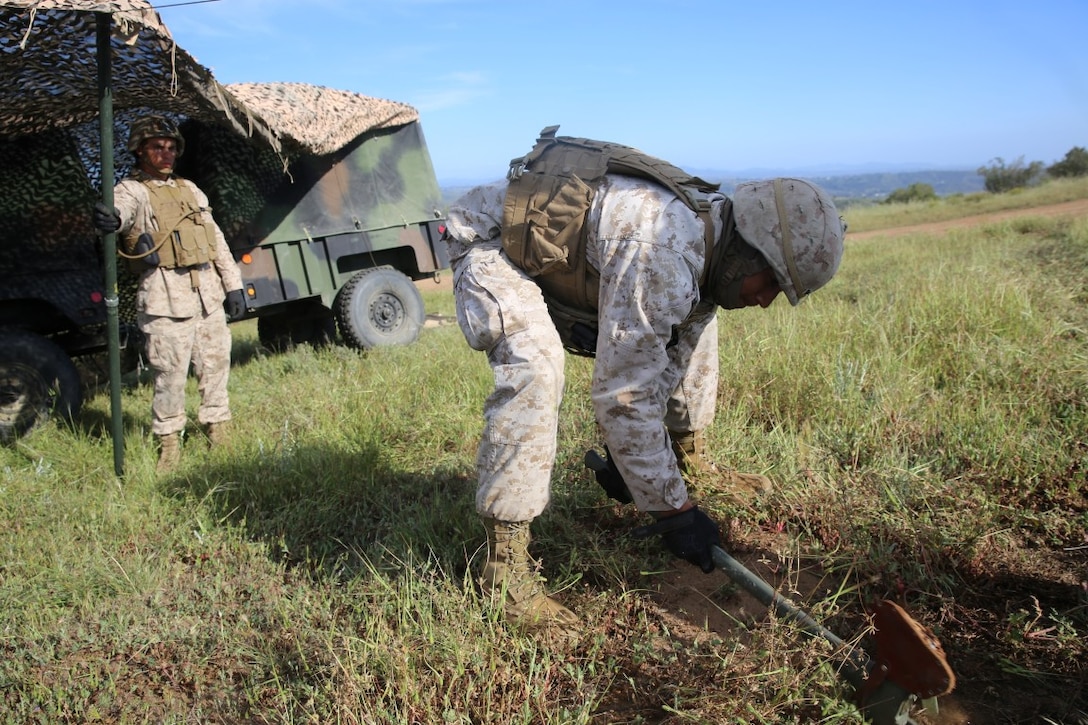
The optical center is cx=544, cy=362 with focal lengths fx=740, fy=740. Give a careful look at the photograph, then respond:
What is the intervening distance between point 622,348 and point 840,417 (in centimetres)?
168

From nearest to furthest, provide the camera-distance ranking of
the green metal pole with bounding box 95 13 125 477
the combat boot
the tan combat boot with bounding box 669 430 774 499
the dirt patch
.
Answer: the tan combat boot with bounding box 669 430 774 499 → the green metal pole with bounding box 95 13 125 477 → the combat boot → the dirt patch

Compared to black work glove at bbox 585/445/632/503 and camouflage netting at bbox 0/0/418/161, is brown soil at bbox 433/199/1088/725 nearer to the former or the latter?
black work glove at bbox 585/445/632/503

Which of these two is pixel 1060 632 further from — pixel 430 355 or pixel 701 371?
pixel 430 355

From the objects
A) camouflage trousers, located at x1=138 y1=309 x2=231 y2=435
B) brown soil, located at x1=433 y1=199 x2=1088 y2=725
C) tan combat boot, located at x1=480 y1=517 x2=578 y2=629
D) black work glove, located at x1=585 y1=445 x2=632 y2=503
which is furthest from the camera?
camouflage trousers, located at x1=138 y1=309 x2=231 y2=435

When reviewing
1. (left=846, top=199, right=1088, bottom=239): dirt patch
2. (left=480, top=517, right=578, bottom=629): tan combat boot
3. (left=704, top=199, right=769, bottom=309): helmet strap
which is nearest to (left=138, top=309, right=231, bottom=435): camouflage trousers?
(left=480, top=517, right=578, bottom=629): tan combat boot

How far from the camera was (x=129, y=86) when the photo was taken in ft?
13.0

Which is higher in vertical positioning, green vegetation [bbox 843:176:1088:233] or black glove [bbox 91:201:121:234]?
black glove [bbox 91:201:121:234]

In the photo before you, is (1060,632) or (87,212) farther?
(87,212)

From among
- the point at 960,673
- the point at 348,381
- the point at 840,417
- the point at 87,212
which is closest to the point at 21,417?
the point at 87,212

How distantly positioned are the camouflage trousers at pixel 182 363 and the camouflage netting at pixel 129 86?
3.92 feet

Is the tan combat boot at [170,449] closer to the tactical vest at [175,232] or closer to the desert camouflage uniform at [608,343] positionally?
the tactical vest at [175,232]

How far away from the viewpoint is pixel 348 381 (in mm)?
4789

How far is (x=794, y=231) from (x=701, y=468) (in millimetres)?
1227

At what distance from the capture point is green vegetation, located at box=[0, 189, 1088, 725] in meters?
1.98
